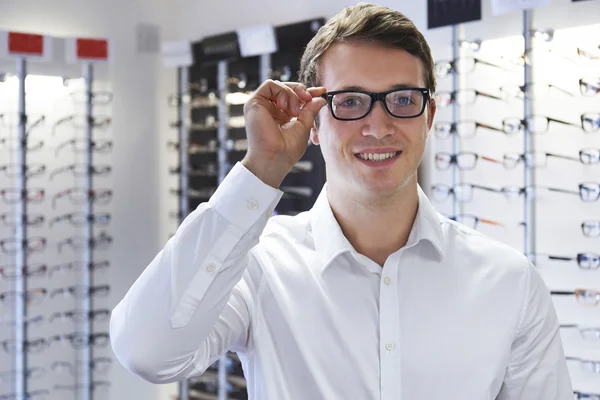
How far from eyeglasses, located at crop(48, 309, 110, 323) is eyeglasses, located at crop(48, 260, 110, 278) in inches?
10.1

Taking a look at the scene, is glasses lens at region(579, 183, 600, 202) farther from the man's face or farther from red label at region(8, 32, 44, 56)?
red label at region(8, 32, 44, 56)

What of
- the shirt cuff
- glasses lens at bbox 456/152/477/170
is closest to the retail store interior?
glasses lens at bbox 456/152/477/170

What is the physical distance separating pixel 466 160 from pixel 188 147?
2.03 meters

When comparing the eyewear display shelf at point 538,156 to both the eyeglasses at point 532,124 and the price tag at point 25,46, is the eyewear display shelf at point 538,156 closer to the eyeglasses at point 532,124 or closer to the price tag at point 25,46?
the eyeglasses at point 532,124

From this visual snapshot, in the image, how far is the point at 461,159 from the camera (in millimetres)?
3398

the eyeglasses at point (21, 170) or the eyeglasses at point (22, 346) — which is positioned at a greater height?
the eyeglasses at point (21, 170)

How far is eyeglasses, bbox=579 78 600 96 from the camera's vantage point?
2.96m

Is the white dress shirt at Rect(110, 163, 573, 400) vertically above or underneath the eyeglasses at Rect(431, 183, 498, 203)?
underneath

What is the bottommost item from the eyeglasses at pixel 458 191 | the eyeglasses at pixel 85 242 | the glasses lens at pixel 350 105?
the eyeglasses at pixel 85 242

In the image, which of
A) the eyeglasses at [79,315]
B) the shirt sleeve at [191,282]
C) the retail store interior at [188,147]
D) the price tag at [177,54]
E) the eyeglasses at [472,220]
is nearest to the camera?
the shirt sleeve at [191,282]

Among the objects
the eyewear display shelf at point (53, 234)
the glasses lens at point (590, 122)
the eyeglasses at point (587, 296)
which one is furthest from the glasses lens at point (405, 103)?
the eyewear display shelf at point (53, 234)

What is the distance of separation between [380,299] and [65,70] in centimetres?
358

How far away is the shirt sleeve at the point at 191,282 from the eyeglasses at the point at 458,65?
2249 mm

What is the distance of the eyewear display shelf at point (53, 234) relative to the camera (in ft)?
13.9
